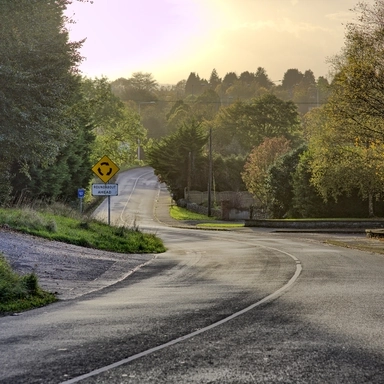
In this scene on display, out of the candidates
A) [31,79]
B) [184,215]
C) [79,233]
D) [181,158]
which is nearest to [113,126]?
[181,158]

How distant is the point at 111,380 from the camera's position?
7047 millimetres

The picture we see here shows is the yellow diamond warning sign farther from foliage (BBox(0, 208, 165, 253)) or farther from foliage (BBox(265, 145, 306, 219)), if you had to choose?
foliage (BBox(265, 145, 306, 219))

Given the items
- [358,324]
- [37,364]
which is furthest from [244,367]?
[358,324]

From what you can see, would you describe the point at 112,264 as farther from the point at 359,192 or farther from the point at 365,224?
the point at 359,192

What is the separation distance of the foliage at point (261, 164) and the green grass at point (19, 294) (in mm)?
70809

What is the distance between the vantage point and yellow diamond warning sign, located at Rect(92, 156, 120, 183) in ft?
109

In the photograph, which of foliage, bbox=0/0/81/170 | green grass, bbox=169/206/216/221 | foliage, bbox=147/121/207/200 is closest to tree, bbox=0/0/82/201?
foliage, bbox=0/0/81/170

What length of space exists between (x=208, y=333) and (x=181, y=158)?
8839cm

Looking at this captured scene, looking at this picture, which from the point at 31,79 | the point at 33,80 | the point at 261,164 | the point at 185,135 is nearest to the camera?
the point at 31,79

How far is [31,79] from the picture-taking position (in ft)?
87.5

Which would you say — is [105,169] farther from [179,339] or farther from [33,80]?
[179,339]

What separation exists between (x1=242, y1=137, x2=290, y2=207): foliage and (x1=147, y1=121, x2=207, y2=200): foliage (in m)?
8.19

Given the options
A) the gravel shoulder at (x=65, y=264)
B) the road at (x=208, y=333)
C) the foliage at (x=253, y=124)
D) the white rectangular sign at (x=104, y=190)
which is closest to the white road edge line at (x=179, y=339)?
the road at (x=208, y=333)

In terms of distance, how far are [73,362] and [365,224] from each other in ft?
162
